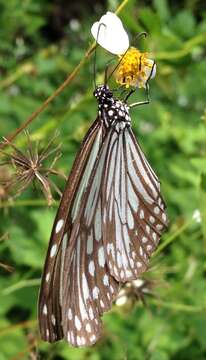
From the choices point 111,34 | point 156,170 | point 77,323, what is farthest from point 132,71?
point 156,170

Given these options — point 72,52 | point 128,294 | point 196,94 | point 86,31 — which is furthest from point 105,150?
point 86,31

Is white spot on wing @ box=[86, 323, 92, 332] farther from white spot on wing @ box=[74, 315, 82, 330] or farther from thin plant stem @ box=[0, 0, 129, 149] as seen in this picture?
thin plant stem @ box=[0, 0, 129, 149]

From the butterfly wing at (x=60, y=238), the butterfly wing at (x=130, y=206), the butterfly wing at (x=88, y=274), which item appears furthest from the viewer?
the butterfly wing at (x=130, y=206)

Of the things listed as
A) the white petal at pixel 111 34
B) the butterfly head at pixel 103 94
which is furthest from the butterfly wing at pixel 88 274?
the white petal at pixel 111 34

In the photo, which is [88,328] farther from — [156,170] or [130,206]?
[156,170]

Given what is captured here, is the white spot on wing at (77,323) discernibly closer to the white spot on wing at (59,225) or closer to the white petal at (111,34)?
the white spot on wing at (59,225)

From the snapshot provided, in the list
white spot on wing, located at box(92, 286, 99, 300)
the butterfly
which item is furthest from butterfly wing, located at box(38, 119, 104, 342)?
white spot on wing, located at box(92, 286, 99, 300)
